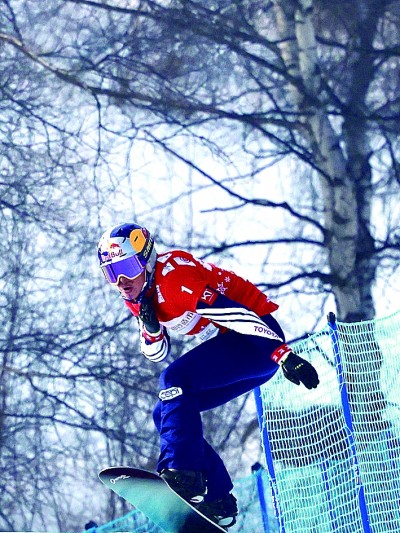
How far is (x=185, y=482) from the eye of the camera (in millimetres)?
4930

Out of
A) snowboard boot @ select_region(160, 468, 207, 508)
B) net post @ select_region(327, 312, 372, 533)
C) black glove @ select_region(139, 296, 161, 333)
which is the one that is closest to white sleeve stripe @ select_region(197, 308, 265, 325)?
black glove @ select_region(139, 296, 161, 333)

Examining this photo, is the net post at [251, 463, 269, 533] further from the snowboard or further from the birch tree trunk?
the birch tree trunk

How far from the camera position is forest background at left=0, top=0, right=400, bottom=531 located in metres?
A: 10.4

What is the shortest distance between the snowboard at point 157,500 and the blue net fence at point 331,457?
1.00 metres

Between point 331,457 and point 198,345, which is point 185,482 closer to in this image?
point 198,345

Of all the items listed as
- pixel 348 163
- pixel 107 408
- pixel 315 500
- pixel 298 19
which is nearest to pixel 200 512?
pixel 315 500

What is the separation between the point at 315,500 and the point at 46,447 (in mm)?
4176

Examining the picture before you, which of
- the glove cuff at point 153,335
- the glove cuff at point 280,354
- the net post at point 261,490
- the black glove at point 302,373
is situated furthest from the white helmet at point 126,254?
the net post at point 261,490

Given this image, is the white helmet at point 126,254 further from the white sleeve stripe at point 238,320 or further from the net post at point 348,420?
the net post at point 348,420

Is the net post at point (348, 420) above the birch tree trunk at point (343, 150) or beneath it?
beneath

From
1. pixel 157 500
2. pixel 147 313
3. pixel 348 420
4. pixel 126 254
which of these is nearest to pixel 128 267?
pixel 126 254

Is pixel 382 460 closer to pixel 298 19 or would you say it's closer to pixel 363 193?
pixel 363 193

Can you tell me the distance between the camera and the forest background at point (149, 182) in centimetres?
1041

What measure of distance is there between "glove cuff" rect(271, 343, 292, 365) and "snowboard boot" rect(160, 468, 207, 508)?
58 cm
